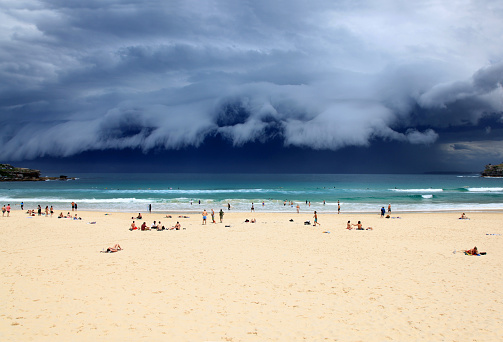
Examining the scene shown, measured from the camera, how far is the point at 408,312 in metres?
9.23

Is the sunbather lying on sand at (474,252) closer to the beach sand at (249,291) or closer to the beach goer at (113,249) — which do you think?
the beach sand at (249,291)

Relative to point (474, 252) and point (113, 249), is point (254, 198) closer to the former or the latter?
point (113, 249)

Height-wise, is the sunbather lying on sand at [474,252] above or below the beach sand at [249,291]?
above

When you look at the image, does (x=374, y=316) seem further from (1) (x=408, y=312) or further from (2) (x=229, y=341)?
(2) (x=229, y=341)

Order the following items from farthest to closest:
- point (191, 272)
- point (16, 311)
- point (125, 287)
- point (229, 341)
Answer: point (191, 272) < point (125, 287) < point (16, 311) < point (229, 341)

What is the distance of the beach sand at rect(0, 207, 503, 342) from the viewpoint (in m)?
8.04

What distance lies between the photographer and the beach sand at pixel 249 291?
8039mm

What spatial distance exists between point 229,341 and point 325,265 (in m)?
7.76

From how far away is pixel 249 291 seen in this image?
10805 millimetres

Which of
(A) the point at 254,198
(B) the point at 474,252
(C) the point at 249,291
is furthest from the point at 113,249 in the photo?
(A) the point at 254,198

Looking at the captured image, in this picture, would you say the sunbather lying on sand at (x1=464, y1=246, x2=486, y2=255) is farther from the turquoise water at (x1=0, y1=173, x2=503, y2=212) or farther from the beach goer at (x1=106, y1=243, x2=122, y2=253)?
the turquoise water at (x1=0, y1=173, x2=503, y2=212)

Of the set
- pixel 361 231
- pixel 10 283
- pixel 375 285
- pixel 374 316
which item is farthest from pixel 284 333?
pixel 361 231

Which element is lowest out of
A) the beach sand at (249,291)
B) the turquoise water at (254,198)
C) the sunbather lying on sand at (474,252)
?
the turquoise water at (254,198)

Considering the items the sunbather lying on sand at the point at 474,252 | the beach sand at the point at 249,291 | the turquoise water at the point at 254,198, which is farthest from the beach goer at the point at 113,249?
the turquoise water at the point at 254,198
